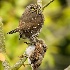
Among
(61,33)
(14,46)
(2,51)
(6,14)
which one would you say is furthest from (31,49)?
(61,33)

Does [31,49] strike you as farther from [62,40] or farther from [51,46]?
[62,40]

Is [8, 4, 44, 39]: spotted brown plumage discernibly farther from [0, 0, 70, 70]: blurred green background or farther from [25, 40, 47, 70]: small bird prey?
[0, 0, 70, 70]: blurred green background

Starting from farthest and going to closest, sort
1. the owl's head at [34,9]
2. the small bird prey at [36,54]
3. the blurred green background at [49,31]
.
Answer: the blurred green background at [49,31] < the owl's head at [34,9] < the small bird prey at [36,54]

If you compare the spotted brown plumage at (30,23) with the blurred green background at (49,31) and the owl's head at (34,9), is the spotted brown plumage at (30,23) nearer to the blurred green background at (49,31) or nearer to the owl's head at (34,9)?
the owl's head at (34,9)

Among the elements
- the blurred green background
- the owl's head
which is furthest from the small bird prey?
the blurred green background

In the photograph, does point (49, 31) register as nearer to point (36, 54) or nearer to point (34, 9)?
point (34, 9)

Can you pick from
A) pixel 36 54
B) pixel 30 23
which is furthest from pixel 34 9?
pixel 36 54

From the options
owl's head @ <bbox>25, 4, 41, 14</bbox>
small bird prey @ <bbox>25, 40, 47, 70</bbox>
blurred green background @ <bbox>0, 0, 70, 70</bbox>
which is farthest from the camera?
blurred green background @ <bbox>0, 0, 70, 70</bbox>

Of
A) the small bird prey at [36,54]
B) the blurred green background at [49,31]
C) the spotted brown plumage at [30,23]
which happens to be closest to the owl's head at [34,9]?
the spotted brown plumage at [30,23]
